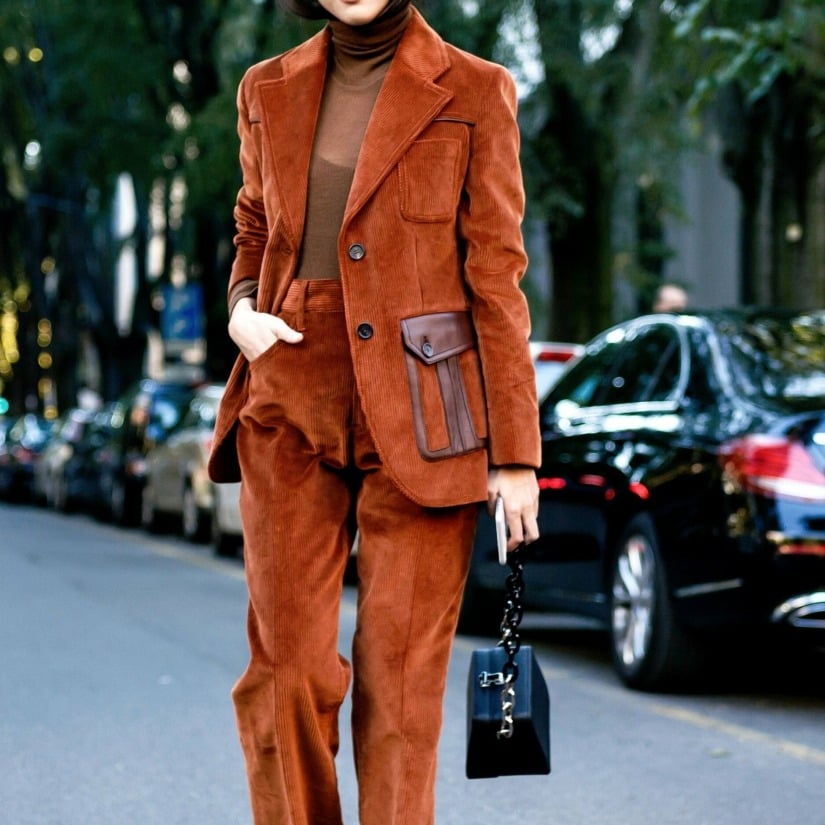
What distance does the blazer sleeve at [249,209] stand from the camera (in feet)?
11.9

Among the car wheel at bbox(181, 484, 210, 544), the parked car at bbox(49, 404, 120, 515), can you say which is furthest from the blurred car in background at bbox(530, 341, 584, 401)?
the parked car at bbox(49, 404, 120, 515)

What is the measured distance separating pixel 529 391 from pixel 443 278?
25 centimetres

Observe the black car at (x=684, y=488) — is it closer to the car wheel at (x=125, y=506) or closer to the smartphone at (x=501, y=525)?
the smartphone at (x=501, y=525)

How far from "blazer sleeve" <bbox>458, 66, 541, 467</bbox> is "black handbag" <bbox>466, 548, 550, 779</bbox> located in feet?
0.87

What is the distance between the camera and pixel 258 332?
Result: 135 inches

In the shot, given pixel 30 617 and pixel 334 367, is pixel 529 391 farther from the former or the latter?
pixel 30 617

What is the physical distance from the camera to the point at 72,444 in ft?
89.8

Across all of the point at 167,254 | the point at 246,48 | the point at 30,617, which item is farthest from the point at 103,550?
the point at 167,254

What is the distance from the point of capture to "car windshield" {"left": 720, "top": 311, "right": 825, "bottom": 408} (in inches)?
288

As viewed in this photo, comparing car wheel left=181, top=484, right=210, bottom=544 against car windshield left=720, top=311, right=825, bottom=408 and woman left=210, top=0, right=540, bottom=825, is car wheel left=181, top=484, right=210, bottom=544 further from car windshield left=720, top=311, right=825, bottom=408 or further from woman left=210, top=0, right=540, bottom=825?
woman left=210, top=0, right=540, bottom=825

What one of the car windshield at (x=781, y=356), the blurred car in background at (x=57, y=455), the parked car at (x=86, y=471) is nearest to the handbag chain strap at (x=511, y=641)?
the car windshield at (x=781, y=356)

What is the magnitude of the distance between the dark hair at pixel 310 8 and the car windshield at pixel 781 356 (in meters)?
3.82

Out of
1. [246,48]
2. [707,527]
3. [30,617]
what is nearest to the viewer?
[707,527]

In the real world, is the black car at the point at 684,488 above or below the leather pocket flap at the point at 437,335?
below
